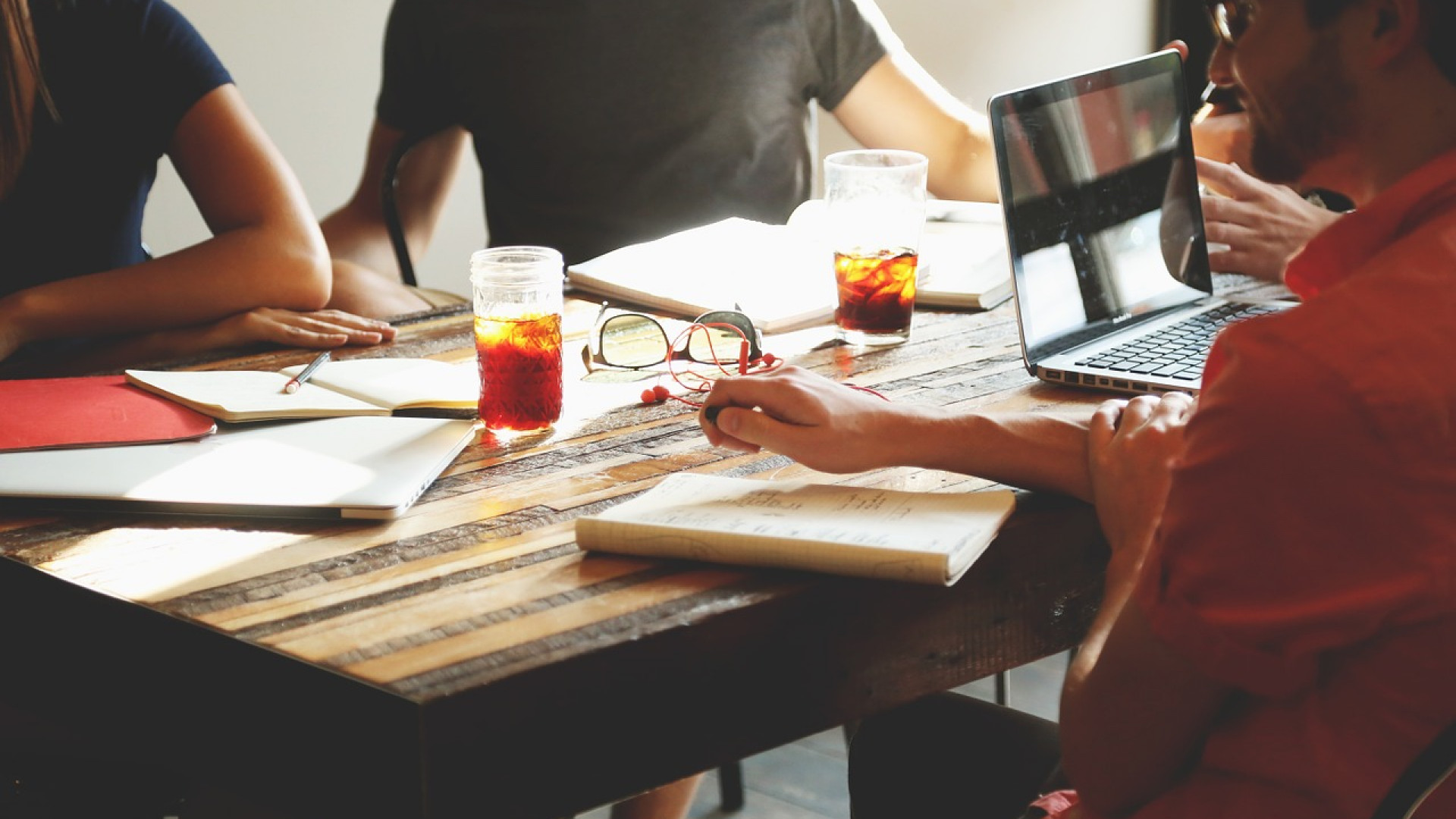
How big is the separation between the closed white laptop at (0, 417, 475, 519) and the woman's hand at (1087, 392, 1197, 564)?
0.50m

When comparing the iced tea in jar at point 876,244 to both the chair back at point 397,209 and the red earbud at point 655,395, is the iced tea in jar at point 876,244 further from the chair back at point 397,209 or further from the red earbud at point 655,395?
the chair back at point 397,209

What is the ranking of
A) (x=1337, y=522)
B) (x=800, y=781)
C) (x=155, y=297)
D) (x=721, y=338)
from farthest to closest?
1. (x=800, y=781)
2. (x=155, y=297)
3. (x=721, y=338)
4. (x=1337, y=522)

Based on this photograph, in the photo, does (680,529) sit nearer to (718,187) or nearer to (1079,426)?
(1079,426)

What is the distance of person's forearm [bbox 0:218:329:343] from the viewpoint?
154 cm

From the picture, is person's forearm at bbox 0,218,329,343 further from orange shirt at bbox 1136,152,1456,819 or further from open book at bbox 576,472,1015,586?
orange shirt at bbox 1136,152,1456,819

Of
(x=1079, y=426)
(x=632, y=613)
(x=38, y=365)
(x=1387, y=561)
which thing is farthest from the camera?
(x=38, y=365)

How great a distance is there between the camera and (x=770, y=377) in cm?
103

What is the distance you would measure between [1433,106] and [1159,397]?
0.37 metres

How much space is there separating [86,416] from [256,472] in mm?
215

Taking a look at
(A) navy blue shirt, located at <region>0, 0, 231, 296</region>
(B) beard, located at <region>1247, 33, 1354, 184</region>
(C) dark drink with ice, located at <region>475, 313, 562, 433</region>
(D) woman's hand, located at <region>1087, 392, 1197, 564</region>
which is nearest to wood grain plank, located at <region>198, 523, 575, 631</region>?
(C) dark drink with ice, located at <region>475, 313, 562, 433</region>

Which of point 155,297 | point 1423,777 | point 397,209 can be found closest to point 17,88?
point 155,297

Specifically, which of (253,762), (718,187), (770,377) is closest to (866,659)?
(770,377)

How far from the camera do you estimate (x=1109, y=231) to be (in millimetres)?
1396

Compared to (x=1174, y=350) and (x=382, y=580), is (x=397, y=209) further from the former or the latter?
(x=382, y=580)
